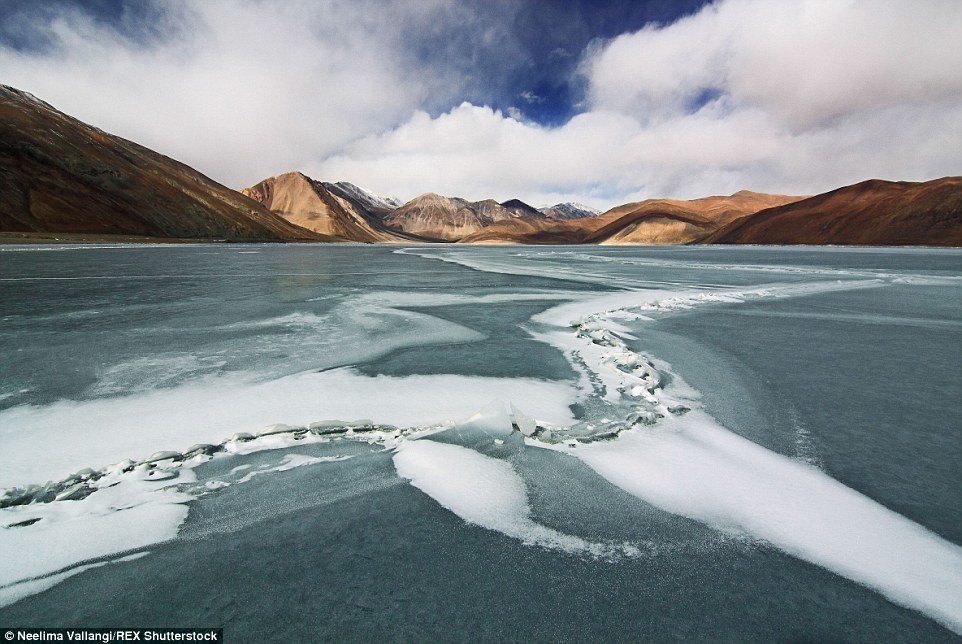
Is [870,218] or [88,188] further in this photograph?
[870,218]

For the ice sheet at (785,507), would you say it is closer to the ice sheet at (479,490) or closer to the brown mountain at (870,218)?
the ice sheet at (479,490)

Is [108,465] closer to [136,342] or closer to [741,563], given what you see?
[741,563]

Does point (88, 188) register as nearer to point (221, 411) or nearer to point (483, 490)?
point (221, 411)

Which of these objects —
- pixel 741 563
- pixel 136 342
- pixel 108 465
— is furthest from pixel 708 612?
pixel 136 342

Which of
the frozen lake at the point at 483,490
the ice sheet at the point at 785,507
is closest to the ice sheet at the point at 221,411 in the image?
the frozen lake at the point at 483,490

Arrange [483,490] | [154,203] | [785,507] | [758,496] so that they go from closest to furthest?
1. [785,507]
2. [758,496]
3. [483,490]
4. [154,203]
